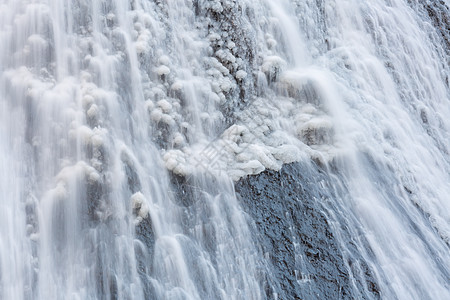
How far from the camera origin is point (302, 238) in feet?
15.0

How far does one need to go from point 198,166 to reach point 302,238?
109 cm

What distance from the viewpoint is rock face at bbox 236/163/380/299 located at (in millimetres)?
4320

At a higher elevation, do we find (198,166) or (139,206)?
(198,166)

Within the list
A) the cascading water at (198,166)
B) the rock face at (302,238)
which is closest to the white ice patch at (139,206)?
the cascading water at (198,166)

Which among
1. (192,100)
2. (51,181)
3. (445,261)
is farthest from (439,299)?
(51,181)

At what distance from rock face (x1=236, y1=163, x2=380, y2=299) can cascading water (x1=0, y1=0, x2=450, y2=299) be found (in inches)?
0.5

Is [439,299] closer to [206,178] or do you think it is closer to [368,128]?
[368,128]

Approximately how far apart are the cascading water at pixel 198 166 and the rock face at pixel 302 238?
1cm

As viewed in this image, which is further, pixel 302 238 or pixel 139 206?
pixel 302 238

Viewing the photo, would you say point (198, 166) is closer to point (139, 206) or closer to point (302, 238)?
point (139, 206)

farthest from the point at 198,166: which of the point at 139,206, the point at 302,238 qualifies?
the point at 302,238

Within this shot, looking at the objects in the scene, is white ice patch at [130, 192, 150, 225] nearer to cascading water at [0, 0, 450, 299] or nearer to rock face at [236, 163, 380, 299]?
cascading water at [0, 0, 450, 299]

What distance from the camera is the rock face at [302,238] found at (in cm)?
432

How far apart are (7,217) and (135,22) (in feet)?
7.04
